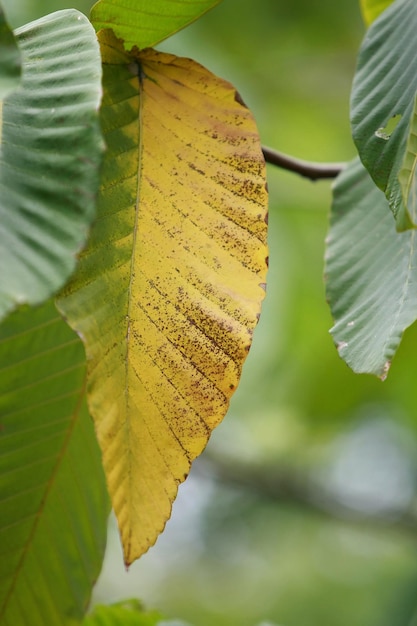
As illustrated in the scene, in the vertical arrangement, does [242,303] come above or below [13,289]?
below

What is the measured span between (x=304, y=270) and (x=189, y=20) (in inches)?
83.4

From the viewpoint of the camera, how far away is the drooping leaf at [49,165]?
0.47 m

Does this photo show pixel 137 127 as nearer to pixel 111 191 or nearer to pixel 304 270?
pixel 111 191

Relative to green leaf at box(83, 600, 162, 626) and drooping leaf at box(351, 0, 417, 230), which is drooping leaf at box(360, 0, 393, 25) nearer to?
drooping leaf at box(351, 0, 417, 230)

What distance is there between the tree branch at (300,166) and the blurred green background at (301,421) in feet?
4.16

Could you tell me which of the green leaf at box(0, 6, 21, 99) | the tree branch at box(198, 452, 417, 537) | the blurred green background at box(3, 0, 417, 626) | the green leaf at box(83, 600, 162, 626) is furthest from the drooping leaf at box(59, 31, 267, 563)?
the tree branch at box(198, 452, 417, 537)

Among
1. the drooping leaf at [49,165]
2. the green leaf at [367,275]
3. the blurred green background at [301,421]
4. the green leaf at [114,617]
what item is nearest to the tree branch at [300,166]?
the green leaf at [367,275]

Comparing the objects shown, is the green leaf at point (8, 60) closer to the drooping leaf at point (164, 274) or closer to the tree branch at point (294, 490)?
the drooping leaf at point (164, 274)

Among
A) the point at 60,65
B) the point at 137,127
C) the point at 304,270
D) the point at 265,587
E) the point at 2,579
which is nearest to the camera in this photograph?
the point at 60,65

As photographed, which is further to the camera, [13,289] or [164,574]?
[164,574]

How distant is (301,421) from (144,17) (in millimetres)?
2209

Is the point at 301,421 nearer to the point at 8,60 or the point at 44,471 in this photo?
the point at 44,471

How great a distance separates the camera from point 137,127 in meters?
0.69

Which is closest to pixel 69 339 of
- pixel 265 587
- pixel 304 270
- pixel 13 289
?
pixel 13 289
